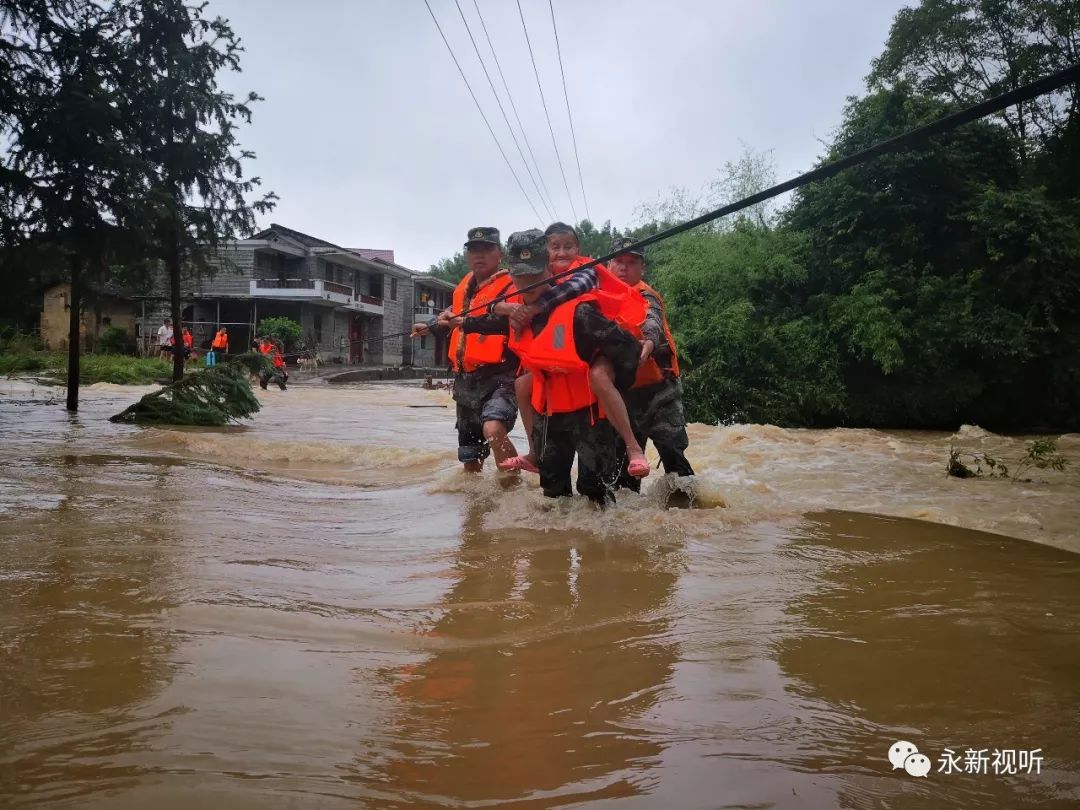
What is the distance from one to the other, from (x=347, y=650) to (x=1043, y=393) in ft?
64.6

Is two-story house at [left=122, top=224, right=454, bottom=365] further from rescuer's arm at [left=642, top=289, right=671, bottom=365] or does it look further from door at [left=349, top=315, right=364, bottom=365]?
rescuer's arm at [left=642, top=289, right=671, bottom=365]

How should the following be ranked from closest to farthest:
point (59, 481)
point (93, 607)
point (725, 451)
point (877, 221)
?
1. point (93, 607)
2. point (59, 481)
3. point (725, 451)
4. point (877, 221)

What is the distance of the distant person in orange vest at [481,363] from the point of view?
5848mm

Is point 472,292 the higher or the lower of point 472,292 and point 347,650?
the higher

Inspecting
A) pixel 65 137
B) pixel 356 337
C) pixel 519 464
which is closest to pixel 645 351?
pixel 519 464

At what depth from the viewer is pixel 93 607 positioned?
2.73 m

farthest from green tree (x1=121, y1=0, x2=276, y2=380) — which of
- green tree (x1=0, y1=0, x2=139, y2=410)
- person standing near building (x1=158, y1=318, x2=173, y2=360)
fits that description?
person standing near building (x1=158, y1=318, x2=173, y2=360)

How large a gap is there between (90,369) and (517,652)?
78.7ft

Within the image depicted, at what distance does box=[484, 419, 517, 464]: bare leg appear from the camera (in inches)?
227

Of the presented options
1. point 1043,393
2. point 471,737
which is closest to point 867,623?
point 471,737

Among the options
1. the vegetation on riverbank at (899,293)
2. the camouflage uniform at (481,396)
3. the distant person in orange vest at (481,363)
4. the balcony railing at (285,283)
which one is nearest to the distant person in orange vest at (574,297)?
the distant person in orange vest at (481,363)

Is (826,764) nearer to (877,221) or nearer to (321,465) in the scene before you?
(321,465)

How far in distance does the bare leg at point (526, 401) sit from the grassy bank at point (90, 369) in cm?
1917

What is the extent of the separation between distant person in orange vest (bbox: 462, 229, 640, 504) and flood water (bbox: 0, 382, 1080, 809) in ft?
0.80
